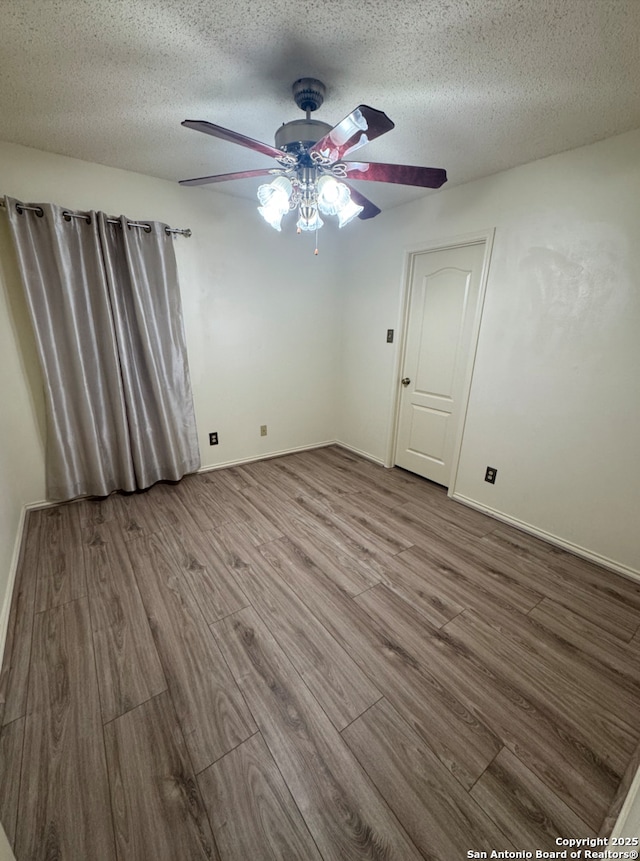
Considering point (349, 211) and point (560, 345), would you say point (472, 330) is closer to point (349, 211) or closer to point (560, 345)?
Answer: point (560, 345)

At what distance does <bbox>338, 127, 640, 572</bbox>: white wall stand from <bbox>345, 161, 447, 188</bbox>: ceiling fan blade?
46.2 inches

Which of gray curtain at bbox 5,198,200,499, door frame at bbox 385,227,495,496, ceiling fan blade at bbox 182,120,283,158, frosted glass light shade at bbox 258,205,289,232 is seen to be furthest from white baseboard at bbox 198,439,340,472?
ceiling fan blade at bbox 182,120,283,158

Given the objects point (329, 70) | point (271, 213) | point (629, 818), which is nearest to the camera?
point (629, 818)

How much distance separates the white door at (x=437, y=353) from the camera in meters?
2.63

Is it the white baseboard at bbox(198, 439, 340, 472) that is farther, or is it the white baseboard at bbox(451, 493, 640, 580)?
the white baseboard at bbox(198, 439, 340, 472)

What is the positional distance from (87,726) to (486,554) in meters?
2.18

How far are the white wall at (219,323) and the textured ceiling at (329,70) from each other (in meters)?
0.35

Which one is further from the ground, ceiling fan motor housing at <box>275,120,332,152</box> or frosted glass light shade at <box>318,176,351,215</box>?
ceiling fan motor housing at <box>275,120,332,152</box>

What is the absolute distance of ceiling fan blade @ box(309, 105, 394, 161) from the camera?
3.32ft

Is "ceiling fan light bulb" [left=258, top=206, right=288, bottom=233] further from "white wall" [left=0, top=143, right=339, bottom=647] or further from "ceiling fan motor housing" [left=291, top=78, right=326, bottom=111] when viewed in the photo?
"white wall" [left=0, top=143, right=339, bottom=647]

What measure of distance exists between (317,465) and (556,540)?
2.10m

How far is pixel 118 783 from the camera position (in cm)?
104

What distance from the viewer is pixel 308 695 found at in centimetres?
130

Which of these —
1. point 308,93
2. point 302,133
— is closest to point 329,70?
point 308,93
